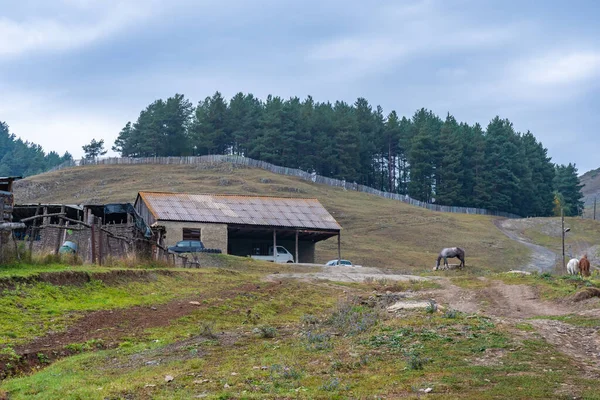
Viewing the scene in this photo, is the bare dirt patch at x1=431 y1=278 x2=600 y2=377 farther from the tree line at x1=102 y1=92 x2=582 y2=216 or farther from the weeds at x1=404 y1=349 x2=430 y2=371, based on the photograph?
the tree line at x1=102 y1=92 x2=582 y2=216

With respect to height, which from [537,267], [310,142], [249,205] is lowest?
[537,267]

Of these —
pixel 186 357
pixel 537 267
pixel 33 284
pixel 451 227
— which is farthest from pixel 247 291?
pixel 451 227

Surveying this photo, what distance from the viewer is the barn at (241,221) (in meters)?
53.1

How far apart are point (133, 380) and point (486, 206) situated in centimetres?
10774

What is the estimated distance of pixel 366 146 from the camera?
4914 inches

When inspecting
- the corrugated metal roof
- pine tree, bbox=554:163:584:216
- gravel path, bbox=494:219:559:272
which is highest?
pine tree, bbox=554:163:584:216

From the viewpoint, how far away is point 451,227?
93.8 metres

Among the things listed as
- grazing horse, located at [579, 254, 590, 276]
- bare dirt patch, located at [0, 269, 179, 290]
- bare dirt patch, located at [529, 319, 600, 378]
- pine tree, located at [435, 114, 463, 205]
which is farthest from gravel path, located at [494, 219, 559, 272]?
bare dirt patch, located at [529, 319, 600, 378]

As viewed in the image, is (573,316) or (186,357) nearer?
(186,357)

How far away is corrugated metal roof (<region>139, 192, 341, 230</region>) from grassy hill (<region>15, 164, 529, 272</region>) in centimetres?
1025

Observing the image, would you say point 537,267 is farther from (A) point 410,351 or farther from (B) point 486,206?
(A) point 410,351

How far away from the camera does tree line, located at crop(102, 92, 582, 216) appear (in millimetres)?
118062

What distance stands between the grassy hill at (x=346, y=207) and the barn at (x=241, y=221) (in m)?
9.49

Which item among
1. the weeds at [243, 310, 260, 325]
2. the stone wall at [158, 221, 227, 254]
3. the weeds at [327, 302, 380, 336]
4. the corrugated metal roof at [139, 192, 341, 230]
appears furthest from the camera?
the corrugated metal roof at [139, 192, 341, 230]
